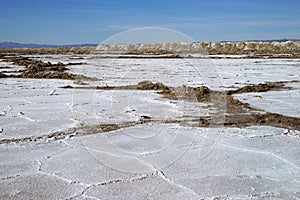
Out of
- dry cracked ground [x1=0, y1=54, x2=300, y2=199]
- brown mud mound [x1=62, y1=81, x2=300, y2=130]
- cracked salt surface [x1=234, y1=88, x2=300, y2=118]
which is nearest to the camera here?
dry cracked ground [x1=0, y1=54, x2=300, y2=199]

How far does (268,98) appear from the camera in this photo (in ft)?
29.6

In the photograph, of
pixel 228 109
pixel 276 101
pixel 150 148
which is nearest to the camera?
pixel 150 148

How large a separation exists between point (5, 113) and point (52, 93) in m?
2.97

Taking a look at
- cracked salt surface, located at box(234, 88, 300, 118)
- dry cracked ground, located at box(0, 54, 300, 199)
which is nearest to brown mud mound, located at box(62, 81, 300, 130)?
dry cracked ground, located at box(0, 54, 300, 199)

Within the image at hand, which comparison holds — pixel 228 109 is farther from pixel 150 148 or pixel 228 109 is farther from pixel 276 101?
pixel 150 148

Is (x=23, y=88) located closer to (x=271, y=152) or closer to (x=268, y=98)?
(x=268, y=98)

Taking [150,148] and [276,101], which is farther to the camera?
[276,101]

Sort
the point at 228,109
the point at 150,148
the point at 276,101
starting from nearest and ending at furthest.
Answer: the point at 150,148, the point at 228,109, the point at 276,101

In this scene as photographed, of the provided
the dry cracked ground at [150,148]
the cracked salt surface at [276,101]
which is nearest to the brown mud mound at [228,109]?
the dry cracked ground at [150,148]

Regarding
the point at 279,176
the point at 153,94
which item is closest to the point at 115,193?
the point at 279,176

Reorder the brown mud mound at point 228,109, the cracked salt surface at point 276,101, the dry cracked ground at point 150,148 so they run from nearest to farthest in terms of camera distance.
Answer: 1. the dry cracked ground at point 150,148
2. the brown mud mound at point 228,109
3. the cracked salt surface at point 276,101

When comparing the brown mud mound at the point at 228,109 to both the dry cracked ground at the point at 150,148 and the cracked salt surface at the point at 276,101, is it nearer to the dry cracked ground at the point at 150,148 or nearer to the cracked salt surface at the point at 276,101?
the dry cracked ground at the point at 150,148

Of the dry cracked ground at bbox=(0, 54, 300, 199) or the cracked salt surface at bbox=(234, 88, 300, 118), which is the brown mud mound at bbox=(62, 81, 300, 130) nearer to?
the dry cracked ground at bbox=(0, 54, 300, 199)

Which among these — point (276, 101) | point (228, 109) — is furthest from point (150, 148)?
point (276, 101)
